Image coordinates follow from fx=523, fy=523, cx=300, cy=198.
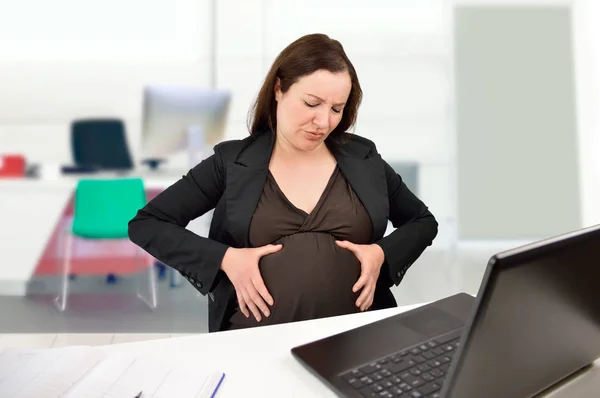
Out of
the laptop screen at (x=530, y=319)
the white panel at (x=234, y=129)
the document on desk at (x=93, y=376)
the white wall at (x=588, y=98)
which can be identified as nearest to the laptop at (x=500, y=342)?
the laptop screen at (x=530, y=319)

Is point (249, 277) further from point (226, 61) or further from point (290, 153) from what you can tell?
point (226, 61)

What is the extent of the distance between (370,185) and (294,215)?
0.75 feet

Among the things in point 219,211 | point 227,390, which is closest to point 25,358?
point 227,390

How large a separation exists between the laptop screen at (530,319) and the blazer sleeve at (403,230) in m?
0.56

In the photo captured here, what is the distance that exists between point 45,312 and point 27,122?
116 centimetres

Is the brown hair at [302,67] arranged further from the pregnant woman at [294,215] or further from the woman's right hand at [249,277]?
the woman's right hand at [249,277]

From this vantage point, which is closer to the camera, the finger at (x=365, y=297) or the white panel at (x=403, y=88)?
the finger at (x=365, y=297)

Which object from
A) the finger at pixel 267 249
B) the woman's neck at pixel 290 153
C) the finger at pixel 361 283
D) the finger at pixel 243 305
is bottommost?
the finger at pixel 243 305

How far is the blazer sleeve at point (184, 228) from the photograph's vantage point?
1.18m

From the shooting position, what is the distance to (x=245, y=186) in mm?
1278

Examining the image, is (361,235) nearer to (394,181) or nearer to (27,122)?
(394,181)

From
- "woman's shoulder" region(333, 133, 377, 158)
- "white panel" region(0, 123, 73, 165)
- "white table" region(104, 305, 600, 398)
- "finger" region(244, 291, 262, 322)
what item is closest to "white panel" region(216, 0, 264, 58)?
"white panel" region(0, 123, 73, 165)

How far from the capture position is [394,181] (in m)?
1.42

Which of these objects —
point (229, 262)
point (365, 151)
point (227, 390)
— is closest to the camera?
point (227, 390)
